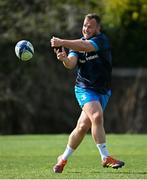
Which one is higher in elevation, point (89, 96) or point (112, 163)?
point (89, 96)

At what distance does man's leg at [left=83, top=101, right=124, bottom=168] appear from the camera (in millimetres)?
10953

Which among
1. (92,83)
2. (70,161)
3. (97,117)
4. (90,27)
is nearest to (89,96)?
(92,83)

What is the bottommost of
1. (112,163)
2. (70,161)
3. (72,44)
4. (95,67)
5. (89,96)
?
(70,161)

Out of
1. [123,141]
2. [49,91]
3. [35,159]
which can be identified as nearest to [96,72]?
[35,159]

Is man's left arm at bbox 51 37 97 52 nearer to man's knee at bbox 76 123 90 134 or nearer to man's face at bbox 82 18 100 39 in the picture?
man's face at bbox 82 18 100 39

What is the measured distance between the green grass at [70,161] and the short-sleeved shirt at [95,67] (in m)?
1.25

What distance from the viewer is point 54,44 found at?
10836 mm

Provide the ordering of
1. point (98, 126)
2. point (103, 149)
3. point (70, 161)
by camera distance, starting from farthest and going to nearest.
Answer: point (70, 161) → point (103, 149) → point (98, 126)

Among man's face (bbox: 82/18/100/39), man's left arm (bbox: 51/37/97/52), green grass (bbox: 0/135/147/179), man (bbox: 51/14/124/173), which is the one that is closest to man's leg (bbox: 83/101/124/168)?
man (bbox: 51/14/124/173)

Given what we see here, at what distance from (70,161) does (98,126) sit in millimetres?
2530

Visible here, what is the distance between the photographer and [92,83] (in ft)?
37.0

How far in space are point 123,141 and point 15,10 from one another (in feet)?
39.7

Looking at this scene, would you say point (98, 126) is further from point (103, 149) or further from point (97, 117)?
point (103, 149)

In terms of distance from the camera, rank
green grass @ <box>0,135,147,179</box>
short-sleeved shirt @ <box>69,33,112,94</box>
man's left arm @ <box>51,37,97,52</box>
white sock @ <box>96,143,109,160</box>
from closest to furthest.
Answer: green grass @ <box>0,135,147,179</box>
man's left arm @ <box>51,37,97,52</box>
white sock @ <box>96,143,109,160</box>
short-sleeved shirt @ <box>69,33,112,94</box>
